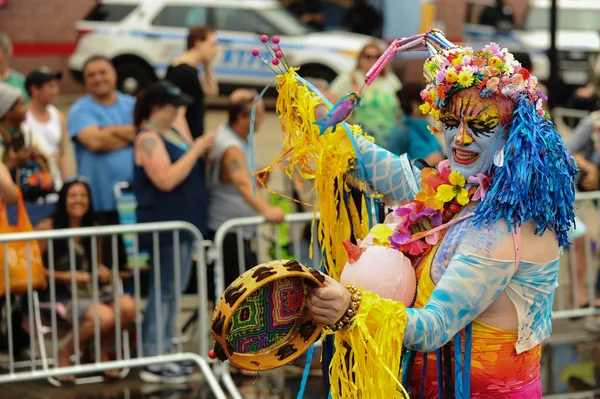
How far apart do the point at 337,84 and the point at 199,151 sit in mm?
3214

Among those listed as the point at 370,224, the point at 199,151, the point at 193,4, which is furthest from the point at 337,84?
the point at 193,4

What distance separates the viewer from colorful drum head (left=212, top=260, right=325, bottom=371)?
292 centimetres

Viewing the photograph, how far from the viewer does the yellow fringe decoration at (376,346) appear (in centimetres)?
298

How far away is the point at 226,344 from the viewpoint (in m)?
2.97

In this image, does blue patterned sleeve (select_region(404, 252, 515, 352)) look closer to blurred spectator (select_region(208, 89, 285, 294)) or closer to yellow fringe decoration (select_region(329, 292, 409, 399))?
yellow fringe decoration (select_region(329, 292, 409, 399))

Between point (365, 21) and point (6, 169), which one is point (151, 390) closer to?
point (6, 169)

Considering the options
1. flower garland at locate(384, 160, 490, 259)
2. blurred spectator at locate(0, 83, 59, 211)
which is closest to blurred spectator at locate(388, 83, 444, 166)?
blurred spectator at locate(0, 83, 59, 211)

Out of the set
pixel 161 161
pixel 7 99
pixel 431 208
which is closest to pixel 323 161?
pixel 431 208

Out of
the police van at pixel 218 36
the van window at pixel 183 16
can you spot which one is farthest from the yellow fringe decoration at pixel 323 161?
the van window at pixel 183 16

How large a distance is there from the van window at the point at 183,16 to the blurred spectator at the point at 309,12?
3.13 m

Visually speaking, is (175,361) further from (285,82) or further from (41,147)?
(285,82)

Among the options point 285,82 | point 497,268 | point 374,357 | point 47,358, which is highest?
point 285,82

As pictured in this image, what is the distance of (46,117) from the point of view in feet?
27.3

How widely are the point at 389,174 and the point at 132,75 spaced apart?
13442 millimetres
